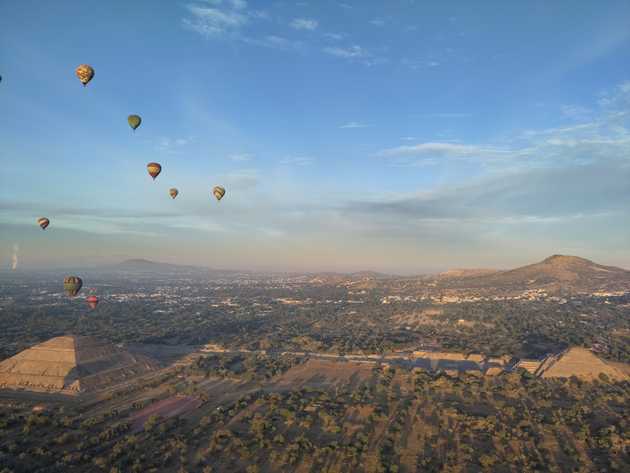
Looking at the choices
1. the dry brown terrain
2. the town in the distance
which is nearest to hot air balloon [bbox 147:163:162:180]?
the town in the distance

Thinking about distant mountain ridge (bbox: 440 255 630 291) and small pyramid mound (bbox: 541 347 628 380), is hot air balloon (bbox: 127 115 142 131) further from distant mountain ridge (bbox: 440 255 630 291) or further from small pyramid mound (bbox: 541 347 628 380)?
distant mountain ridge (bbox: 440 255 630 291)

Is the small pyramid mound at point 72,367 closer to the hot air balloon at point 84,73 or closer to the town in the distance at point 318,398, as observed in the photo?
the town in the distance at point 318,398

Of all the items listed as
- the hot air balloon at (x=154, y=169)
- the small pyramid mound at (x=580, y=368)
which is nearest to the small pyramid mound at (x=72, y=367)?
the hot air balloon at (x=154, y=169)

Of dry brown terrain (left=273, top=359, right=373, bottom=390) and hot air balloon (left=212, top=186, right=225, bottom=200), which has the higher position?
hot air balloon (left=212, top=186, right=225, bottom=200)

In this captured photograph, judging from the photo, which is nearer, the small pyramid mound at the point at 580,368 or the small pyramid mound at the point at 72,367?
the small pyramid mound at the point at 72,367

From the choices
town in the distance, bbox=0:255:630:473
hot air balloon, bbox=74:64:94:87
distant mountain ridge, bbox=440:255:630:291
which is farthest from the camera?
distant mountain ridge, bbox=440:255:630:291

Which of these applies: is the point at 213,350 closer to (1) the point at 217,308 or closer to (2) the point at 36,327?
(2) the point at 36,327
